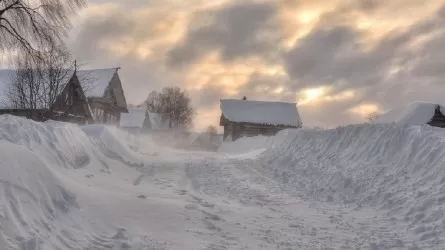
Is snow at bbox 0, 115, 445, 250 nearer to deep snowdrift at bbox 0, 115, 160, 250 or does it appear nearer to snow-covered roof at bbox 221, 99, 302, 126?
deep snowdrift at bbox 0, 115, 160, 250

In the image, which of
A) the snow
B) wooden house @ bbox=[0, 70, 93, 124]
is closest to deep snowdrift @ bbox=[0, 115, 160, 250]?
the snow

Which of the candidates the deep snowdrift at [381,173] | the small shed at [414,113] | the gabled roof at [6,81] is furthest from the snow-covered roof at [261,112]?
the deep snowdrift at [381,173]

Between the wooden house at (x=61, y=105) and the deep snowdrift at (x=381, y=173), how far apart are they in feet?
55.8

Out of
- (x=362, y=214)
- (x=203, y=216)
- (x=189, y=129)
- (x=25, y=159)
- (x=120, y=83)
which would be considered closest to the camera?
(x=25, y=159)

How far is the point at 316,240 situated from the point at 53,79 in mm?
24767

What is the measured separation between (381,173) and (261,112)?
145 feet

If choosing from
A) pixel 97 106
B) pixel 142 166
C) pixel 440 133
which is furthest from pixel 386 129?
pixel 97 106

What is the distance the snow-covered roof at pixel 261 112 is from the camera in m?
52.8

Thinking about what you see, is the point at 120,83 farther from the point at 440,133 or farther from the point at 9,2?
the point at 440,133

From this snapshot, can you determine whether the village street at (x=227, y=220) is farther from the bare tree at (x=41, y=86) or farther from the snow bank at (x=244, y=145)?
the snow bank at (x=244, y=145)

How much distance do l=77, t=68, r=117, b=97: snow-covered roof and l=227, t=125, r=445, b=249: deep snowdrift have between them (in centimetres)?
3012

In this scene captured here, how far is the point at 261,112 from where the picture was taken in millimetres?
54125

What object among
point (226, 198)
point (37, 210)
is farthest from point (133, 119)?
point (37, 210)

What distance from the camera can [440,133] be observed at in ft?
34.7
